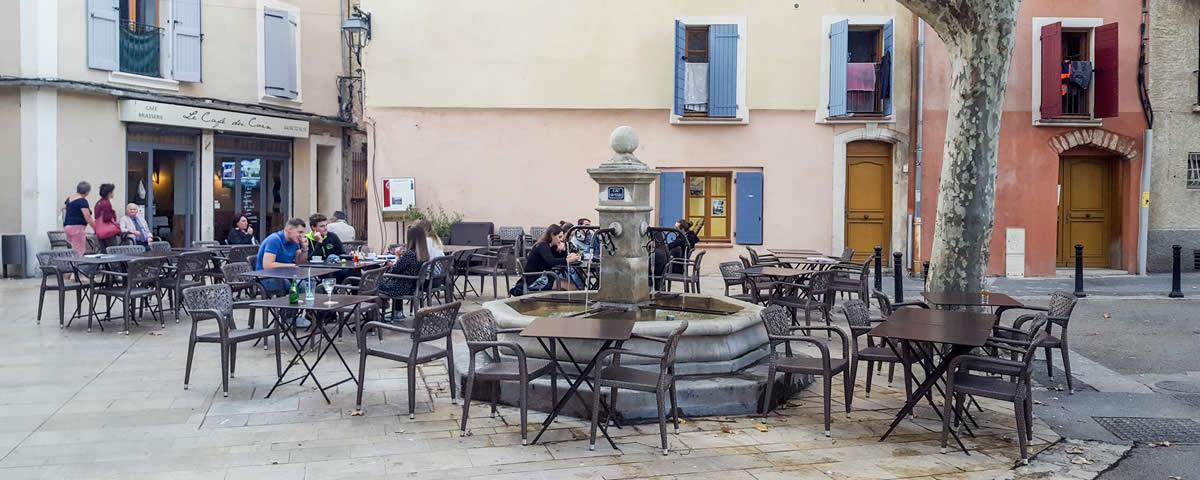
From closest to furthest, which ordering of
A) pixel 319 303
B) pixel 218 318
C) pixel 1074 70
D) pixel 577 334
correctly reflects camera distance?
1. pixel 577 334
2. pixel 218 318
3. pixel 319 303
4. pixel 1074 70

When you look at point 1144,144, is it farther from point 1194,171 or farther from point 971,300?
point 971,300

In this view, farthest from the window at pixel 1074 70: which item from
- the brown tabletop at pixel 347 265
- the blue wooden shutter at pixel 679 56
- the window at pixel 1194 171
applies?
the brown tabletop at pixel 347 265

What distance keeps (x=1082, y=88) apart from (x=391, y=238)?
12750mm

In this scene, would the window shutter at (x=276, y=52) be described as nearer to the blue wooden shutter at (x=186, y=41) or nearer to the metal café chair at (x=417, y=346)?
the blue wooden shutter at (x=186, y=41)

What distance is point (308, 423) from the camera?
615cm

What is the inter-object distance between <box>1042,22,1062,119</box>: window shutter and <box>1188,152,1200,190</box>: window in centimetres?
271

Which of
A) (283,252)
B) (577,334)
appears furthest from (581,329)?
(283,252)

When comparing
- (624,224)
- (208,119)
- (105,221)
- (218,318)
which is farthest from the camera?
(208,119)

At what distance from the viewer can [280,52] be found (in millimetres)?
19797

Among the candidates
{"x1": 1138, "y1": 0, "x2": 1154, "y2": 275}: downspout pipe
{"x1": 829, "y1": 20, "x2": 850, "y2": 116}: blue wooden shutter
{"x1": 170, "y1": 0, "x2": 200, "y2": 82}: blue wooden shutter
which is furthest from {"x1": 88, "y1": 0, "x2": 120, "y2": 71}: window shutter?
{"x1": 1138, "y1": 0, "x2": 1154, "y2": 275}: downspout pipe

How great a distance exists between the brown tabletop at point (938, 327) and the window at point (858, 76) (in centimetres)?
1046

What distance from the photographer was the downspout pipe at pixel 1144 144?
1644 centimetres

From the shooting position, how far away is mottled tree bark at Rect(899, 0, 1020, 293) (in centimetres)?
846

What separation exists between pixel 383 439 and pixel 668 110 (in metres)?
12.1
